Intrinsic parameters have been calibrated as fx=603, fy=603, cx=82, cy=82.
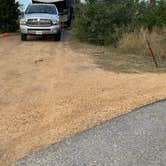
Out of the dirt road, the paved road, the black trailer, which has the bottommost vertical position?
the black trailer

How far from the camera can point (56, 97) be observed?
489 inches

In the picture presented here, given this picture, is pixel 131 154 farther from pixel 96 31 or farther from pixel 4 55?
pixel 96 31

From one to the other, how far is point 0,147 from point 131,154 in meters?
1.89

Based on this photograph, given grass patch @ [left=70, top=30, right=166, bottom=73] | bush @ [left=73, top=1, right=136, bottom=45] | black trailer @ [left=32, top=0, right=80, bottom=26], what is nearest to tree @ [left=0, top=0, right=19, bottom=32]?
black trailer @ [left=32, top=0, right=80, bottom=26]

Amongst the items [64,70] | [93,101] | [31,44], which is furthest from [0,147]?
[31,44]

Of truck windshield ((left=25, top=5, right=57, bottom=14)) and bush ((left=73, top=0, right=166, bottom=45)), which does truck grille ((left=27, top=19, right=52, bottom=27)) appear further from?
bush ((left=73, top=0, right=166, bottom=45))

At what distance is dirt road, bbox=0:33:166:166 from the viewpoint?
9195mm

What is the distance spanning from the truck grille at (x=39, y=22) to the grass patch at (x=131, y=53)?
2.43 metres

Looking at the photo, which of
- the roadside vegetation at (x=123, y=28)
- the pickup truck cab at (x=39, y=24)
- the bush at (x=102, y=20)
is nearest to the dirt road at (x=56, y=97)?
the roadside vegetation at (x=123, y=28)

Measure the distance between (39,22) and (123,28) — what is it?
14.2ft

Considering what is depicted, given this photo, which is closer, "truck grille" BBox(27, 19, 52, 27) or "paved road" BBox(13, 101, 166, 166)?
"paved road" BBox(13, 101, 166, 166)

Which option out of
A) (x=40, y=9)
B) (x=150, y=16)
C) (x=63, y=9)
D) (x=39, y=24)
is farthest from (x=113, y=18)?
(x=63, y=9)

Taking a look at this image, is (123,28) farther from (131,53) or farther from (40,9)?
(40,9)

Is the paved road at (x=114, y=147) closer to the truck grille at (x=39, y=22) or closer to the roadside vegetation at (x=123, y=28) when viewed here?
the roadside vegetation at (x=123, y=28)
